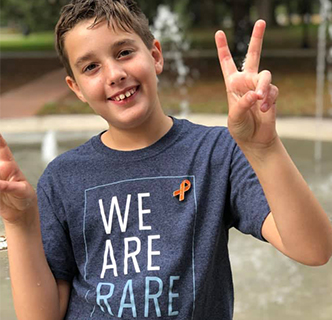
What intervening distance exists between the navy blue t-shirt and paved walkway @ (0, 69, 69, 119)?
6.75 meters

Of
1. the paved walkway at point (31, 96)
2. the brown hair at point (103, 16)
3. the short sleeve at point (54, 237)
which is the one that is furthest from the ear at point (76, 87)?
the paved walkway at point (31, 96)

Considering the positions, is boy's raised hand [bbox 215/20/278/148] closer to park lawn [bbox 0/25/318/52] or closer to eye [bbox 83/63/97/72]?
eye [bbox 83/63/97/72]

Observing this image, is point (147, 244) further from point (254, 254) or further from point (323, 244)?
point (254, 254)

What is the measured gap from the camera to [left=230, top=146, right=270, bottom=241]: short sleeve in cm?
139

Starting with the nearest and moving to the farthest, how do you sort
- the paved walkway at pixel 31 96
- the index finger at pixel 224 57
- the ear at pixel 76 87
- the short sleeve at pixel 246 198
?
1. the index finger at pixel 224 57
2. the short sleeve at pixel 246 198
3. the ear at pixel 76 87
4. the paved walkway at pixel 31 96

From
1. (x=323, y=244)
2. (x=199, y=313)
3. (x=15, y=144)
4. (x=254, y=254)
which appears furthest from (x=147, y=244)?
(x=15, y=144)

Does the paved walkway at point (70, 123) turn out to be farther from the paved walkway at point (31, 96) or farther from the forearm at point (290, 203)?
the forearm at point (290, 203)

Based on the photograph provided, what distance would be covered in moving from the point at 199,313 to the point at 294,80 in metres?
10.8

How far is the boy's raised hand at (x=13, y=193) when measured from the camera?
4.46 ft

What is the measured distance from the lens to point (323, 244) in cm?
128

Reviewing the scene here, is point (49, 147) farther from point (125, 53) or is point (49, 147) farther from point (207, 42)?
point (207, 42)

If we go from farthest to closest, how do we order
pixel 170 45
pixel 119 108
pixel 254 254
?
pixel 170 45
pixel 254 254
pixel 119 108

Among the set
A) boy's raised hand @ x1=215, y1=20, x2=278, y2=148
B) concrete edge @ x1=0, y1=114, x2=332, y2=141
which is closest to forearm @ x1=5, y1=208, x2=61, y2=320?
boy's raised hand @ x1=215, y1=20, x2=278, y2=148

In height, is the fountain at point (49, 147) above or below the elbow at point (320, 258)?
below
